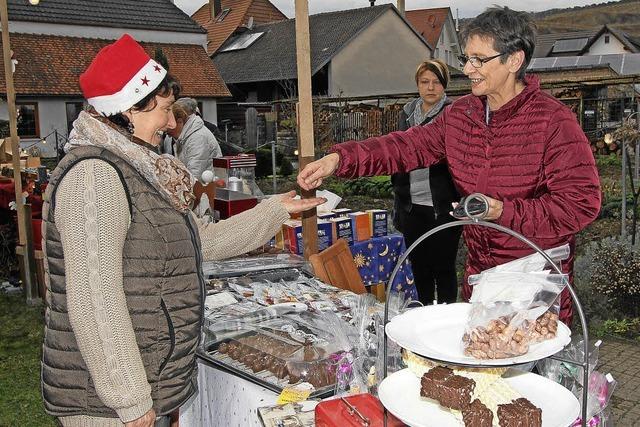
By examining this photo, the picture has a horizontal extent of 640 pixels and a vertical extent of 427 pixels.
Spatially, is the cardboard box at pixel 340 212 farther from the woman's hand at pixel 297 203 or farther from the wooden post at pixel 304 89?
the woman's hand at pixel 297 203

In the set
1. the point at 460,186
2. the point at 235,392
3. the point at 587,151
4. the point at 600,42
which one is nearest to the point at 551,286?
the point at 587,151

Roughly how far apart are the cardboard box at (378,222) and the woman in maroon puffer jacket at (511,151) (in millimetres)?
2171

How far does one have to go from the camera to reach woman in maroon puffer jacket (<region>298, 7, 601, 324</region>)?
177 cm

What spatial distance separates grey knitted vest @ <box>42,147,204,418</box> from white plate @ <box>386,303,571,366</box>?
0.72 m

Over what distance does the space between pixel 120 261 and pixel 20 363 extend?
11.7ft

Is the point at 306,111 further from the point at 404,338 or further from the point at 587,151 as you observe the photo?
the point at 404,338

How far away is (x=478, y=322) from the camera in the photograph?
53.4 inches

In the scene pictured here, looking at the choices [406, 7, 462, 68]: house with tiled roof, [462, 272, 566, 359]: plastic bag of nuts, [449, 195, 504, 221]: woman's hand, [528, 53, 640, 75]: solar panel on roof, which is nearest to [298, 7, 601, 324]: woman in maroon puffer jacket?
[449, 195, 504, 221]: woman's hand

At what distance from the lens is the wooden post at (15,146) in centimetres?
527

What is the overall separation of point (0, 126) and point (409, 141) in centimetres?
1554

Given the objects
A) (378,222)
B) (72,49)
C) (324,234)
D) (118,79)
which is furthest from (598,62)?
(118,79)

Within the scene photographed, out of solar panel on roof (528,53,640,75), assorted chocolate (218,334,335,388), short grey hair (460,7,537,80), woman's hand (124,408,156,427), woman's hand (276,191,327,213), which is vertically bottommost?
assorted chocolate (218,334,335,388)

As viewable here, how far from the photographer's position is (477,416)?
1.30m

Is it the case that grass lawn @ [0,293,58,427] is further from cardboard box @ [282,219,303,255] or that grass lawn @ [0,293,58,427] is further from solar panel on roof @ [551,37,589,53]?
solar panel on roof @ [551,37,589,53]
